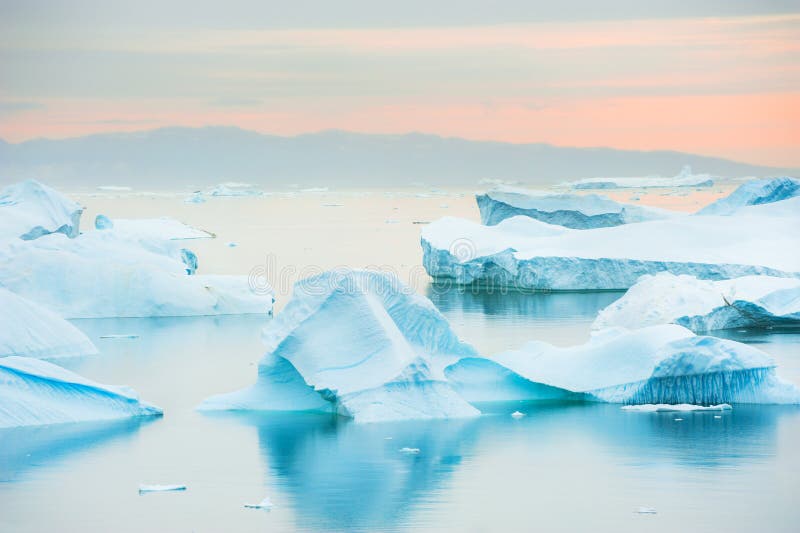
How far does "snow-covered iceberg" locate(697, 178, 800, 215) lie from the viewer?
24672mm

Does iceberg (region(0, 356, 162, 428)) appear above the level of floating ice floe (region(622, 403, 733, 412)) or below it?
above

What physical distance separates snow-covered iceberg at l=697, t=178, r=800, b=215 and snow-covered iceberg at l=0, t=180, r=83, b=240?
11928 millimetres

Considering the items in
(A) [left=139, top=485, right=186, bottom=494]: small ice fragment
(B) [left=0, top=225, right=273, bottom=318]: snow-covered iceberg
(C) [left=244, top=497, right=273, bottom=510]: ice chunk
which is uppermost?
(B) [left=0, top=225, right=273, bottom=318]: snow-covered iceberg

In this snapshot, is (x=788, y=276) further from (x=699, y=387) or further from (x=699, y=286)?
(x=699, y=387)

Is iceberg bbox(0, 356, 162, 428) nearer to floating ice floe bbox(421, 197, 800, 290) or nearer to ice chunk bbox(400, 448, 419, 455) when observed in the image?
ice chunk bbox(400, 448, 419, 455)

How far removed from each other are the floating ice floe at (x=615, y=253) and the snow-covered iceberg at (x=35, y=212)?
7005 mm

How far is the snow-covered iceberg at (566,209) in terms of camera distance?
82.4 feet

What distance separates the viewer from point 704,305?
14.4 meters

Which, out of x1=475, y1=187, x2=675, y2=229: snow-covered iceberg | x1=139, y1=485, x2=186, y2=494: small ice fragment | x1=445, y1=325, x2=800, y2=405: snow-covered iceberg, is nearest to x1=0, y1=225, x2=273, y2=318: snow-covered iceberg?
x1=445, y1=325, x2=800, y2=405: snow-covered iceberg

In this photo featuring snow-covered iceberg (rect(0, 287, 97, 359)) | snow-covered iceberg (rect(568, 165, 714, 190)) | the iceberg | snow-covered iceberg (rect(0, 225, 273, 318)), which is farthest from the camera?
snow-covered iceberg (rect(568, 165, 714, 190))

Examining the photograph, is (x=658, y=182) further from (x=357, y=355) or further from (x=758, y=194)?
(x=357, y=355)

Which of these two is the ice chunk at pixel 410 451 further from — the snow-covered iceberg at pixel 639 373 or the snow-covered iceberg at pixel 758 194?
the snow-covered iceberg at pixel 758 194

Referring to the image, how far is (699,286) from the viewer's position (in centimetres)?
1474

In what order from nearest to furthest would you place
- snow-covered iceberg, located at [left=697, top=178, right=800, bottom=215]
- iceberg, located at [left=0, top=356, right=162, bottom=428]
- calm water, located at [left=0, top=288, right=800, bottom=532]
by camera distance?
calm water, located at [left=0, top=288, right=800, bottom=532], iceberg, located at [left=0, top=356, right=162, bottom=428], snow-covered iceberg, located at [left=697, top=178, right=800, bottom=215]
